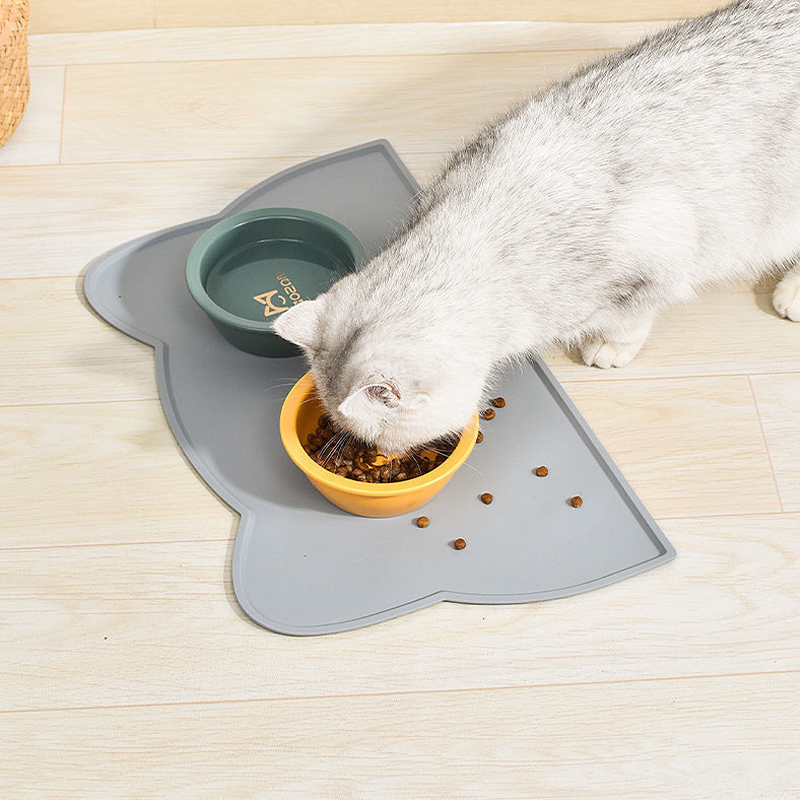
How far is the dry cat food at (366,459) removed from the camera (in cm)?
153

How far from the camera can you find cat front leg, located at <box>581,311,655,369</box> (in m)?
1.76

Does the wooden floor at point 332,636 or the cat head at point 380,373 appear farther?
the wooden floor at point 332,636

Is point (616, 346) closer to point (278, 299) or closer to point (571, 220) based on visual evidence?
point (571, 220)

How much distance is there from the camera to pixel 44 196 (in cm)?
202

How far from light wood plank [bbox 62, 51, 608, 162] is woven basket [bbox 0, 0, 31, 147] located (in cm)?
12

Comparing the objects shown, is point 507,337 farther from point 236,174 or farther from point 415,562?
point 236,174

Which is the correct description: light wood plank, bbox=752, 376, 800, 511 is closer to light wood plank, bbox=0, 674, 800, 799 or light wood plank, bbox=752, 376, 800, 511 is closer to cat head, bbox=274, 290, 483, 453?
light wood plank, bbox=0, 674, 800, 799

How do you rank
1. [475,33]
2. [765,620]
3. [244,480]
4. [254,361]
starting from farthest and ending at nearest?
1. [475,33]
2. [254,361]
3. [244,480]
4. [765,620]

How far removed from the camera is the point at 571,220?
147cm

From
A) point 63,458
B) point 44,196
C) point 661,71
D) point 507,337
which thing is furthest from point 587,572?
point 44,196

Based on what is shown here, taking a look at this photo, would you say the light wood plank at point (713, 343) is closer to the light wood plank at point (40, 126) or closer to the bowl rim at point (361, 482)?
the bowl rim at point (361, 482)

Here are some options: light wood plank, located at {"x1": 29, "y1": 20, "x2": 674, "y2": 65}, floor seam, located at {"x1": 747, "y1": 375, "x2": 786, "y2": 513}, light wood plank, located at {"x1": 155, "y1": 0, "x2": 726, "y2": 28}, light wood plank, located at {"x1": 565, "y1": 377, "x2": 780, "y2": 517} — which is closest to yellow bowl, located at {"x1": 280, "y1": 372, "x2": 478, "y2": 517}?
light wood plank, located at {"x1": 565, "y1": 377, "x2": 780, "y2": 517}

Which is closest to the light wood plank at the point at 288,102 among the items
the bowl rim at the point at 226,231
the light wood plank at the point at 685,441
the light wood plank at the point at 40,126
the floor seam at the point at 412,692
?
the light wood plank at the point at 40,126

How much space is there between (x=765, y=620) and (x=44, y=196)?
1713mm
